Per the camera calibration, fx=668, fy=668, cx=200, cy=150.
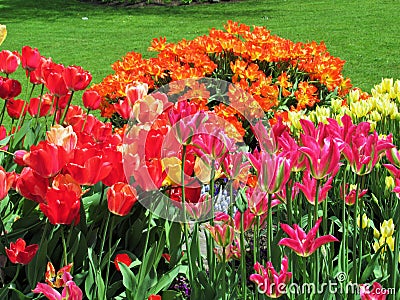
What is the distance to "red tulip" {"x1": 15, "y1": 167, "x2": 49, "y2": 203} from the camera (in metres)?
1.65

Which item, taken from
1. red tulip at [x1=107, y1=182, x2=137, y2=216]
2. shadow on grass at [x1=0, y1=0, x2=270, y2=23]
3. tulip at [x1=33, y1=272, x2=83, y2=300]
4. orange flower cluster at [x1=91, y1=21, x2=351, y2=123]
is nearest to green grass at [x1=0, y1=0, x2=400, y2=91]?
shadow on grass at [x1=0, y1=0, x2=270, y2=23]

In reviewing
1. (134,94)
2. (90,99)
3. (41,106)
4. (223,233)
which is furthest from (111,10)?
(223,233)

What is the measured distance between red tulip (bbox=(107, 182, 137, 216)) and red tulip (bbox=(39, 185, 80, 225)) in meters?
0.08

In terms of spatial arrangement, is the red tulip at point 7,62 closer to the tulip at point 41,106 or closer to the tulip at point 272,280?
the tulip at point 41,106

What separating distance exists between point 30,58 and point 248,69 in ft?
7.01

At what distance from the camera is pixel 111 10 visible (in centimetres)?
1617

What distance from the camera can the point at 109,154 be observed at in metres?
1.67

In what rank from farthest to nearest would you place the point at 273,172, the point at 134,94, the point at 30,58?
the point at 30,58, the point at 134,94, the point at 273,172

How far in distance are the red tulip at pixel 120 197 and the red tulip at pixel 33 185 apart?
6.5 inches

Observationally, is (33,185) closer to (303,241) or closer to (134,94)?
(134,94)

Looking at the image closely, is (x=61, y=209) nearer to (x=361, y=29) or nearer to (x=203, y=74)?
(x=203, y=74)

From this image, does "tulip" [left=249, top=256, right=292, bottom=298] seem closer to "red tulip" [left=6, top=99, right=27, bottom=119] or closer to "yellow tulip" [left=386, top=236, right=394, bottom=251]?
"yellow tulip" [left=386, top=236, right=394, bottom=251]

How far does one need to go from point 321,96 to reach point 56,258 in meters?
3.39

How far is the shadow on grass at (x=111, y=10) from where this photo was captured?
15320mm
